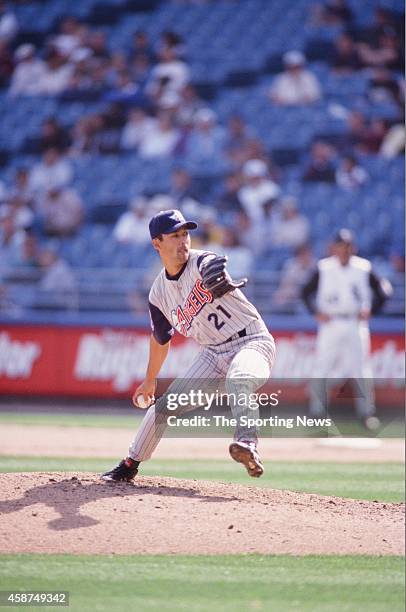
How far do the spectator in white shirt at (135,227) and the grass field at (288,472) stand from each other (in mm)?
6290

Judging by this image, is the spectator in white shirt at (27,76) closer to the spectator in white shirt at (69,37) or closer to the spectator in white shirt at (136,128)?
the spectator in white shirt at (69,37)

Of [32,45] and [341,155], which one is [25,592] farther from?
[32,45]

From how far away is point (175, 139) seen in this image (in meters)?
16.8

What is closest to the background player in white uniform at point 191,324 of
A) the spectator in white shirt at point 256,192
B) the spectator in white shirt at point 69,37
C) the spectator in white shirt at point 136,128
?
the spectator in white shirt at point 256,192

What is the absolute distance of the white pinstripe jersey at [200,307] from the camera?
602cm

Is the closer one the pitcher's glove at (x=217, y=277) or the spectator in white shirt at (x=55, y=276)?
the pitcher's glove at (x=217, y=277)

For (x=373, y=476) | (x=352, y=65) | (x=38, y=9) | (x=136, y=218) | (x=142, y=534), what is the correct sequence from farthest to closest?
(x=38, y=9) → (x=352, y=65) → (x=136, y=218) → (x=373, y=476) → (x=142, y=534)

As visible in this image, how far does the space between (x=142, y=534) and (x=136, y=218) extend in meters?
10.5

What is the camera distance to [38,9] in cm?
1992

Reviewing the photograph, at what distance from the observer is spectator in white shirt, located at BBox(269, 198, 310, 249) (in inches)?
586

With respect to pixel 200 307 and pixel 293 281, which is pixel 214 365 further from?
pixel 293 281

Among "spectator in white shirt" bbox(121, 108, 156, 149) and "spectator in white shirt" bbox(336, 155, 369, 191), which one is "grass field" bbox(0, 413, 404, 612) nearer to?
"spectator in white shirt" bbox(336, 155, 369, 191)

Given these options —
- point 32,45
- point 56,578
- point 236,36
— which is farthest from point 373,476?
point 32,45

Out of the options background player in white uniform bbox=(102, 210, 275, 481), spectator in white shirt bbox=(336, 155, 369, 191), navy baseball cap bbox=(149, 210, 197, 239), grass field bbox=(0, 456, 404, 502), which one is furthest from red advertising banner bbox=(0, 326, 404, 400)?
navy baseball cap bbox=(149, 210, 197, 239)
